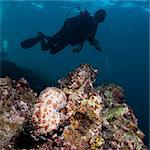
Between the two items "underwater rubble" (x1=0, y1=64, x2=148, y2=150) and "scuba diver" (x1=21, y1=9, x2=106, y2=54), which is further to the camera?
"scuba diver" (x1=21, y1=9, x2=106, y2=54)

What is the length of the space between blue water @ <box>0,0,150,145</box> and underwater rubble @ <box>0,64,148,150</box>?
58.3 ft

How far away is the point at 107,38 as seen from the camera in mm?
65250

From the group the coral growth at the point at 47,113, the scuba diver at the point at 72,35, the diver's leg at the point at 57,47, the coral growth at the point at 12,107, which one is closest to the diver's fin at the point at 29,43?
the scuba diver at the point at 72,35

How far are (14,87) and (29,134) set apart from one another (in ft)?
5.68

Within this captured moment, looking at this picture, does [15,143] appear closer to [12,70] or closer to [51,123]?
[51,123]

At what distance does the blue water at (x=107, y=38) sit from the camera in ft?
113

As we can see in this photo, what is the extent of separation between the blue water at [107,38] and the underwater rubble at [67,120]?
58.3 feet

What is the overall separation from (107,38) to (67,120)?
62.1 meters

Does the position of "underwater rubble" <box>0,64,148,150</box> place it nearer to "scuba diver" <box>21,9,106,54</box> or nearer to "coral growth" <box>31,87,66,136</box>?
"coral growth" <box>31,87,66,136</box>

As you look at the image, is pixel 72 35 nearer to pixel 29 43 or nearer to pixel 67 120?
pixel 29 43

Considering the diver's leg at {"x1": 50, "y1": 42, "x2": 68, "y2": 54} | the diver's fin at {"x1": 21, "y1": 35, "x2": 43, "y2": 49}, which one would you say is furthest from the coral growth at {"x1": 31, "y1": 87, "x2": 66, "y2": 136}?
the diver's fin at {"x1": 21, "y1": 35, "x2": 43, "y2": 49}

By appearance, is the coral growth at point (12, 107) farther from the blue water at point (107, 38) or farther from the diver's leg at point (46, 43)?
the blue water at point (107, 38)

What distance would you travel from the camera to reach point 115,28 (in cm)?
5156

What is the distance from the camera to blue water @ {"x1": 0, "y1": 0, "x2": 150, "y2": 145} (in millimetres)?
34531
